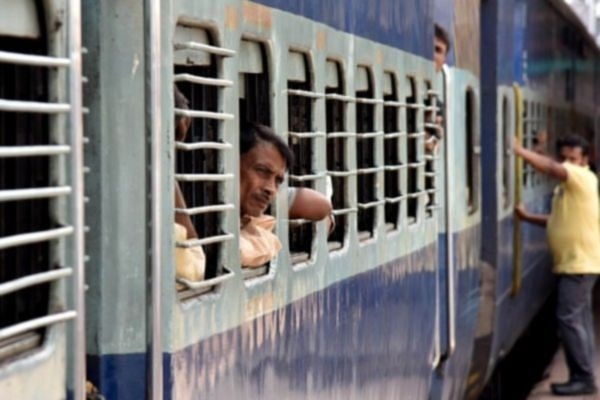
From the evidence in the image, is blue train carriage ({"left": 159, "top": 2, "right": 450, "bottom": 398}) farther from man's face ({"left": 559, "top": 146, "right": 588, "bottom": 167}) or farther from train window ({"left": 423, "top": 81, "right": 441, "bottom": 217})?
man's face ({"left": 559, "top": 146, "right": 588, "bottom": 167})

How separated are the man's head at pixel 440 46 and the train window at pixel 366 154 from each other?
1.78 metres

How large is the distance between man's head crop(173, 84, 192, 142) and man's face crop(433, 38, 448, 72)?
4.46m

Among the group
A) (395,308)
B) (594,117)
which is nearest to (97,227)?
(395,308)

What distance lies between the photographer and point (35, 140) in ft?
10.5

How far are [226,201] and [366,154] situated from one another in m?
2.38

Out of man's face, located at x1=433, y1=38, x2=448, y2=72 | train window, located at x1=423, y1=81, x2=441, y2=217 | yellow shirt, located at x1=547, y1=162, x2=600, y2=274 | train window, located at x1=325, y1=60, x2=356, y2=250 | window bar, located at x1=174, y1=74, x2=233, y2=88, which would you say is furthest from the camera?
yellow shirt, located at x1=547, y1=162, x2=600, y2=274

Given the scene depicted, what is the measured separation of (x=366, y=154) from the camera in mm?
6488

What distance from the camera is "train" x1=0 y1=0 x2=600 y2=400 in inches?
125

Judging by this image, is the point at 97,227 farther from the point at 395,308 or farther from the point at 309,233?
the point at 395,308

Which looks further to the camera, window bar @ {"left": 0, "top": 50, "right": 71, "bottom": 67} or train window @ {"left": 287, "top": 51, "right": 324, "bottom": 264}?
train window @ {"left": 287, "top": 51, "right": 324, "bottom": 264}

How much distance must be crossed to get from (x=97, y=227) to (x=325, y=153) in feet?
6.58

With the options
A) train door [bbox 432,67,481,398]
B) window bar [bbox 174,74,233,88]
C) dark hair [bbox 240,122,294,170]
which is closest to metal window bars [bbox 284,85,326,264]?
dark hair [bbox 240,122,294,170]

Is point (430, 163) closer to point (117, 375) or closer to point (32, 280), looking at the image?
point (117, 375)

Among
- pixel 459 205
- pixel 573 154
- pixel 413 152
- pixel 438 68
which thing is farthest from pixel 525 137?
pixel 413 152
